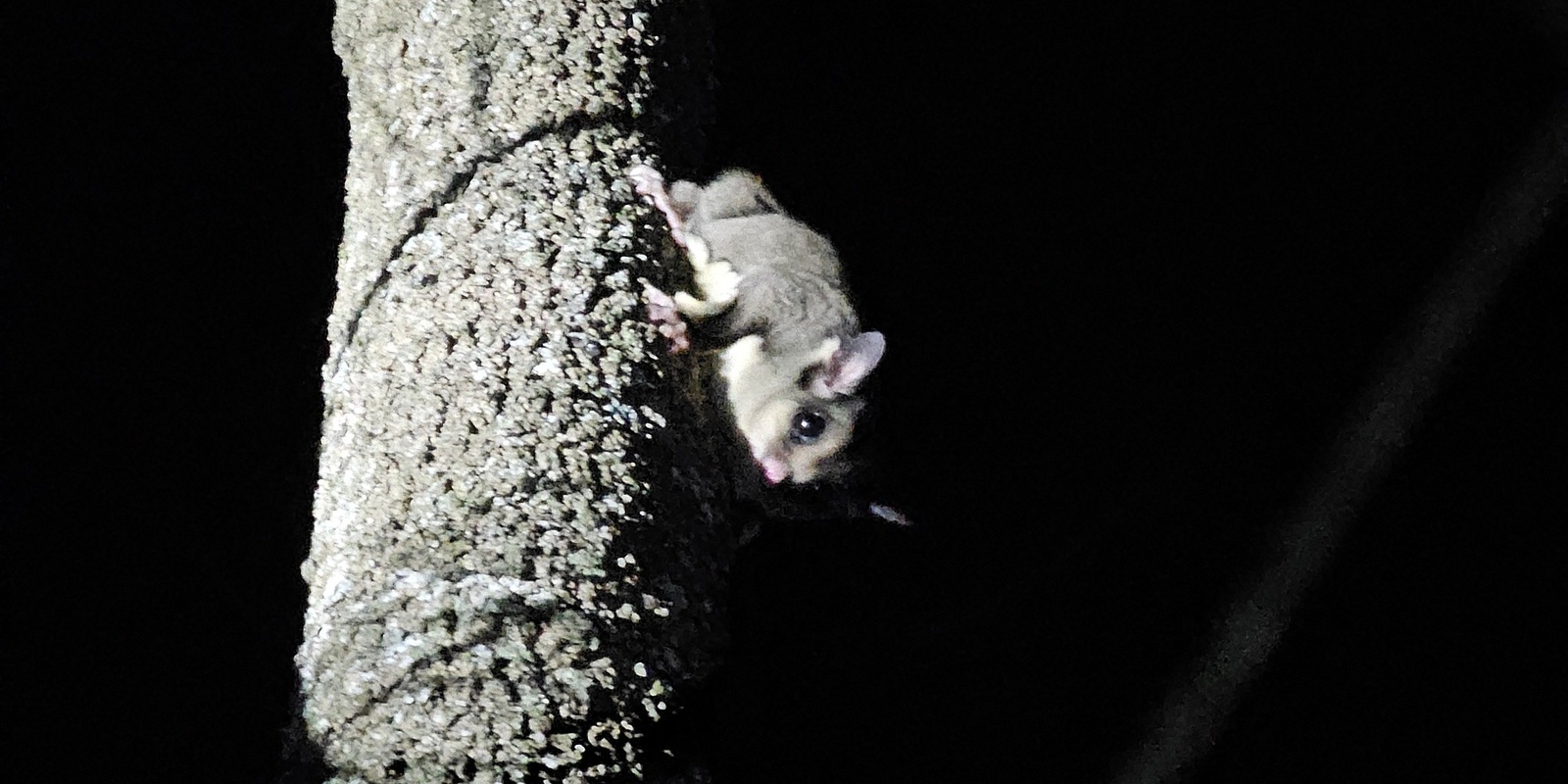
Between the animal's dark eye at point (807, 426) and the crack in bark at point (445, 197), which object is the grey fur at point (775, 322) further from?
the crack in bark at point (445, 197)

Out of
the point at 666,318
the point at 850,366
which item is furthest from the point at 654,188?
the point at 850,366

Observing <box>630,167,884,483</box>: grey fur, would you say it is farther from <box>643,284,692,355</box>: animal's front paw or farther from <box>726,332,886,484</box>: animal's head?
<box>643,284,692,355</box>: animal's front paw

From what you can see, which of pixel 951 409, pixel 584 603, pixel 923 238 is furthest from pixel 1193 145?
pixel 584 603

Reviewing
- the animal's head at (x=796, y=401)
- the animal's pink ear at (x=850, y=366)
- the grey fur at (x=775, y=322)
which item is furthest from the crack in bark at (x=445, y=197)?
the animal's pink ear at (x=850, y=366)

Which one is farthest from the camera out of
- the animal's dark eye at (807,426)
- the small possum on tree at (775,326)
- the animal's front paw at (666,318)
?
the animal's dark eye at (807,426)

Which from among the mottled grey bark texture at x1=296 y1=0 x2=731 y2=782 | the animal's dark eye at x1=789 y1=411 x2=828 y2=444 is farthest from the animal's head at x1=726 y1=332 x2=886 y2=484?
the mottled grey bark texture at x1=296 y1=0 x2=731 y2=782

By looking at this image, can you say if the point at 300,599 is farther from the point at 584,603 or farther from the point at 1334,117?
the point at 1334,117

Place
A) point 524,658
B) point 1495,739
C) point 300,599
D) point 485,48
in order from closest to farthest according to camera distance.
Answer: point 524,658
point 485,48
point 300,599
point 1495,739
